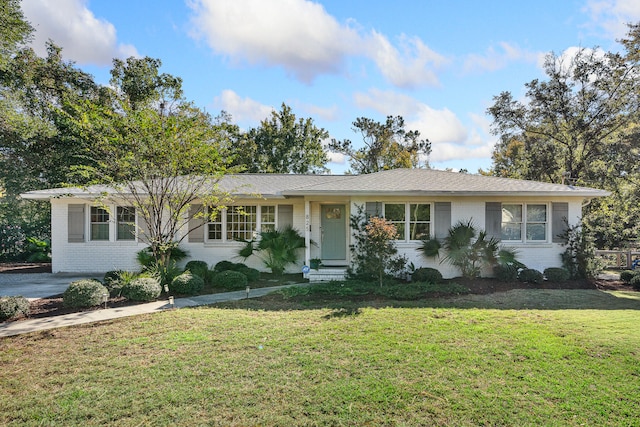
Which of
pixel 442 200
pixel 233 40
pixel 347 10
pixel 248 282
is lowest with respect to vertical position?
pixel 248 282

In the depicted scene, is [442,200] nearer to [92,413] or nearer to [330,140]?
[92,413]

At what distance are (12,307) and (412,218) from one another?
1022 centimetres

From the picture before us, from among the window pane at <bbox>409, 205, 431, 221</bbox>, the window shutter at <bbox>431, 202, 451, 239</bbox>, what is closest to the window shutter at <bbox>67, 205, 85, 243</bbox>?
the window pane at <bbox>409, 205, 431, 221</bbox>

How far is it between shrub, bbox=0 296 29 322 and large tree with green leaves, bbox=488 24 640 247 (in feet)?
69.2

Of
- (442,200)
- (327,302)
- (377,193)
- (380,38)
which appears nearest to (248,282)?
(327,302)

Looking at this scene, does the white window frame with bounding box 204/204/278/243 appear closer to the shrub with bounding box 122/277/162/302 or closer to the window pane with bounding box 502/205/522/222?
the shrub with bounding box 122/277/162/302

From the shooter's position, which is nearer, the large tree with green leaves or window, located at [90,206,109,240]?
window, located at [90,206,109,240]

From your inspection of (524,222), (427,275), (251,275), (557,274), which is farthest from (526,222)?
(251,275)

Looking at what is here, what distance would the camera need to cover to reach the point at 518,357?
488 centimetres

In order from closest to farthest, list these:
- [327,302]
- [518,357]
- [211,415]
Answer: [211,415]
[518,357]
[327,302]

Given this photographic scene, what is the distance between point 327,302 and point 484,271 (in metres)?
6.06

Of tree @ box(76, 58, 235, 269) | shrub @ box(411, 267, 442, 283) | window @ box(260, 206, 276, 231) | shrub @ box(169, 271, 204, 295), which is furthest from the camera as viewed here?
window @ box(260, 206, 276, 231)

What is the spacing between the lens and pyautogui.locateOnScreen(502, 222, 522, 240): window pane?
11.7 m

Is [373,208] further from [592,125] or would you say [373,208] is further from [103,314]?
[592,125]
